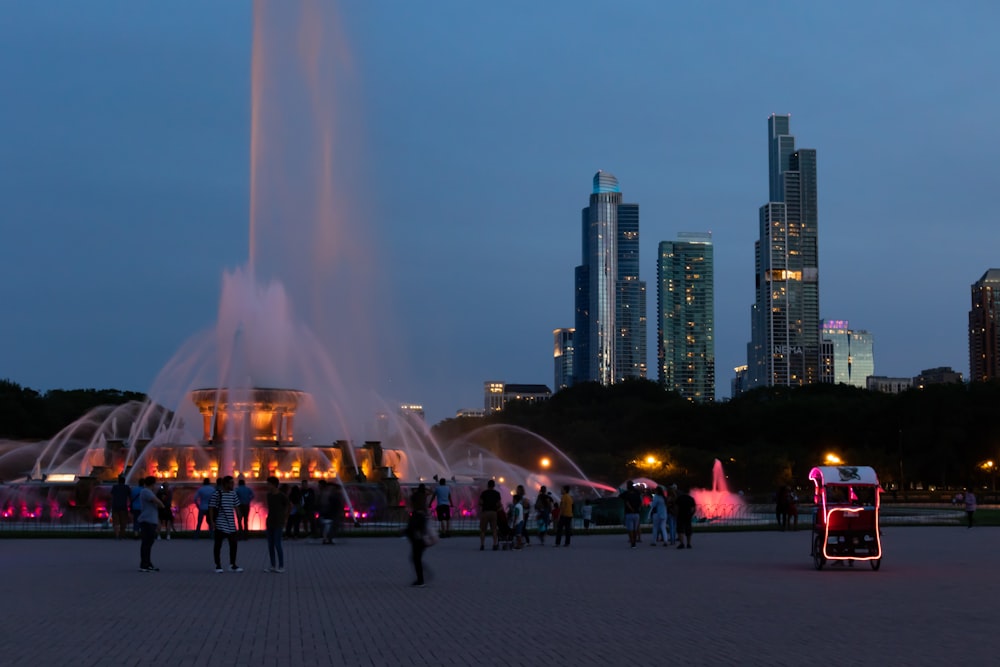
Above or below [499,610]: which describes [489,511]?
above

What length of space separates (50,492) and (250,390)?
A: 29.3ft

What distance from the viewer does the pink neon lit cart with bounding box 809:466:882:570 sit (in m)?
23.8

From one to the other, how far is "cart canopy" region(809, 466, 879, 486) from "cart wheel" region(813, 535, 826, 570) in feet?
3.69

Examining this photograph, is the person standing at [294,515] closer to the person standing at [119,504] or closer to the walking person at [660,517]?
the person standing at [119,504]

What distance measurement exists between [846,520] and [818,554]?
87 centimetres

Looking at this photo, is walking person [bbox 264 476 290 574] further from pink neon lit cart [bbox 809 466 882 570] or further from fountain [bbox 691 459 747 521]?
fountain [bbox 691 459 747 521]

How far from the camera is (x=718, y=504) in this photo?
65.2m

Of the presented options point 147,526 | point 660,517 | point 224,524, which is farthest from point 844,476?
point 147,526

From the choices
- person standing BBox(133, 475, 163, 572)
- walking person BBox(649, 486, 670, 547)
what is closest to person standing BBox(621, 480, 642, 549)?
walking person BBox(649, 486, 670, 547)

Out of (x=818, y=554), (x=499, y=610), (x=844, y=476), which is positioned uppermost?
(x=844, y=476)

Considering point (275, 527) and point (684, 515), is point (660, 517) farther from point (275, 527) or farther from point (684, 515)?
point (275, 527)

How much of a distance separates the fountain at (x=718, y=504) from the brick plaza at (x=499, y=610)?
2189 centimetres

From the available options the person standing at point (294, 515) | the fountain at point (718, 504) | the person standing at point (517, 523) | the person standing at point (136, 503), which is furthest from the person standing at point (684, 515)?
the fountain at point (718, 504)

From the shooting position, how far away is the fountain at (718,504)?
169 ft
